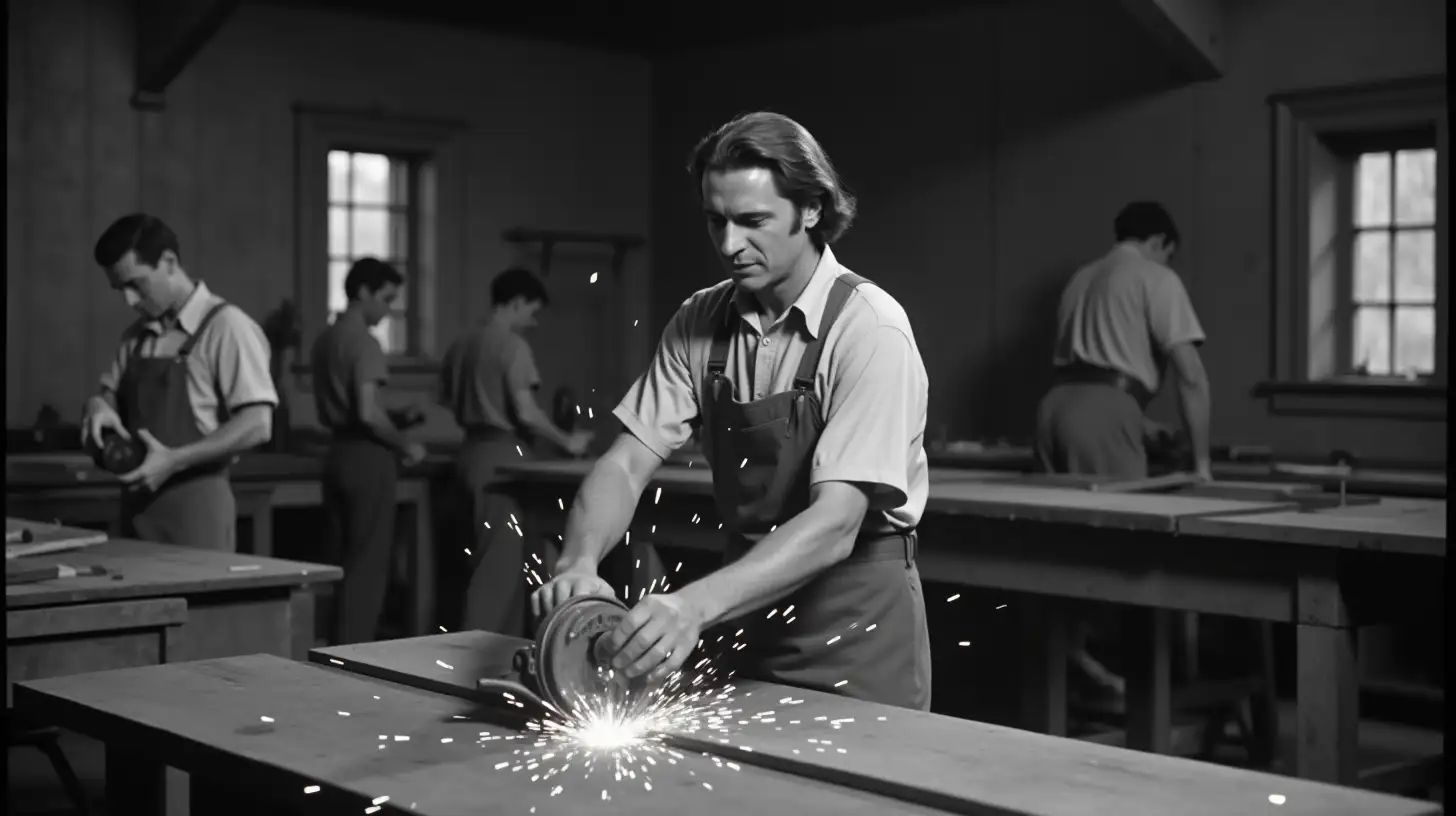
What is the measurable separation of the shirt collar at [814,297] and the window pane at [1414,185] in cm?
527

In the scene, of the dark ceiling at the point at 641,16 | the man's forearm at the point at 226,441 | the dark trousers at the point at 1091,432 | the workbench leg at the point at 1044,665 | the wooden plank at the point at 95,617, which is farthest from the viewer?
the dark ceiling at the point at 641,16

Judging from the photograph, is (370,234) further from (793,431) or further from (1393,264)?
(793,431)

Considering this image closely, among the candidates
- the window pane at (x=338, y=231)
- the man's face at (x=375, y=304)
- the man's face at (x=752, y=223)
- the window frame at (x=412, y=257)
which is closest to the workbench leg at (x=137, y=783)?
the man's face at (x=752, y=223)

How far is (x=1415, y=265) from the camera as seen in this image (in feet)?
23.7

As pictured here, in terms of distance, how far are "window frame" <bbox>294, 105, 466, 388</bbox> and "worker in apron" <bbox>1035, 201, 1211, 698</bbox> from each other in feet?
14.9

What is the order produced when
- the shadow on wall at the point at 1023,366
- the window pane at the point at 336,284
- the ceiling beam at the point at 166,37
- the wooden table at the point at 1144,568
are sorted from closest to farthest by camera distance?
the wooden table at the point at 1144,568 < the ceiling beam at the point at 166,37 < the shadow on wall at the point at 1023,366 < the window pane at the point at 336,284

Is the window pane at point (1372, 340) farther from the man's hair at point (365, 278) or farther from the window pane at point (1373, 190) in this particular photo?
the man's hair at point (365, 278)

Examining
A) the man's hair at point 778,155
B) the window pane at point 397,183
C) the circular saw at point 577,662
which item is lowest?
the circular saw at point 577,662

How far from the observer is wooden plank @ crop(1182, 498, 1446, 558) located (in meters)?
3.61

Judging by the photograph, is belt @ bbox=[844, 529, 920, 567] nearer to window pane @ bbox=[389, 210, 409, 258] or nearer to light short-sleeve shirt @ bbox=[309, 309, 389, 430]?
light short-sleeve shirt @ bbox=[309, 309, 389, 430]

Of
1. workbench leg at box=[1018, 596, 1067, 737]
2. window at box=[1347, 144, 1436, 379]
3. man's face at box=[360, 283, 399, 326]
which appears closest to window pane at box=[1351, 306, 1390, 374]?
window at box=[1347, 144, 1436, 379]

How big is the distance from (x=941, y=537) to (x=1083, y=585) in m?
0.49

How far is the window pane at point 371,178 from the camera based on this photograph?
9.70 m

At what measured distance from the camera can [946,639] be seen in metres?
5.60
